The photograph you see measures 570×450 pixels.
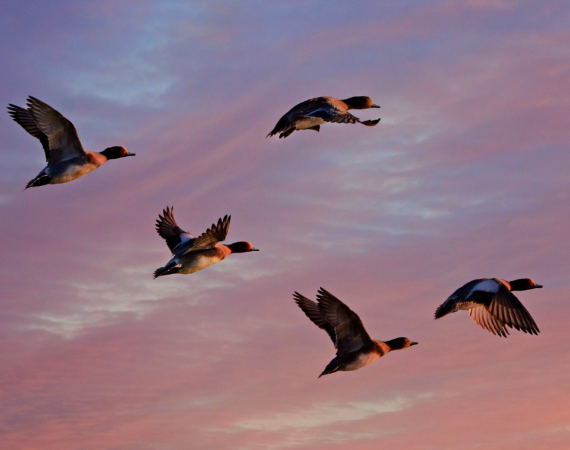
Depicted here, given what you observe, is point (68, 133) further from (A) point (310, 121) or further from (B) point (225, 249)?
(A) point (310, 121)

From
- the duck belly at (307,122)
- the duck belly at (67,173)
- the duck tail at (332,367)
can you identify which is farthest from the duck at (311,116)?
the duck tail at (332,367)

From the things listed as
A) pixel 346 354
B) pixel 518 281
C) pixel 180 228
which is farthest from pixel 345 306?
pixel 180 228

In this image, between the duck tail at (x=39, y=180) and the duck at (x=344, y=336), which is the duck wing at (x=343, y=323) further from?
the duck tail at (x=39, y=180)

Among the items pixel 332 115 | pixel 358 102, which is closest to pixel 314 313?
pixel 332 115

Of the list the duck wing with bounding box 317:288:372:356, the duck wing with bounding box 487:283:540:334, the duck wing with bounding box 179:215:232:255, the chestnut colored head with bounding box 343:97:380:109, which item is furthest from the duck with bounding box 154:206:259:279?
the duck wing with bounding box 487:283:540:334

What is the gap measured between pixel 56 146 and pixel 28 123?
134 cm

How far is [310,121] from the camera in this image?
19766mm

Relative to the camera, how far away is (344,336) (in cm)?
1706

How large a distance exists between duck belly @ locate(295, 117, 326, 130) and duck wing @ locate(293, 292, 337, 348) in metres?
4.68

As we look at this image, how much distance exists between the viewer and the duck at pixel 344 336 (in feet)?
54.1

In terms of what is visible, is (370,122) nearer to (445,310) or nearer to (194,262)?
(445,310)

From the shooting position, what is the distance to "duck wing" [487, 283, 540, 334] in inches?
652

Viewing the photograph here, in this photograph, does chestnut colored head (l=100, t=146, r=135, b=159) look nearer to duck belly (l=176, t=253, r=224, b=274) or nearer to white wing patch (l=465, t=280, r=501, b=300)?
duck belly (l=176, t=253, r=224, b=274)

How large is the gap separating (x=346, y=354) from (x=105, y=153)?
31.1 ft
